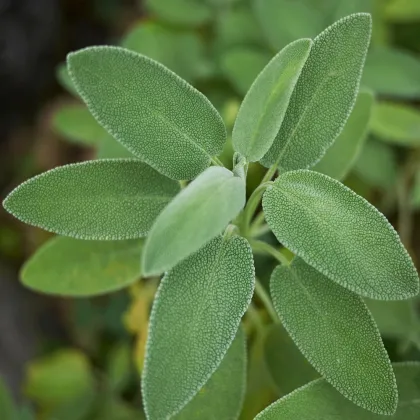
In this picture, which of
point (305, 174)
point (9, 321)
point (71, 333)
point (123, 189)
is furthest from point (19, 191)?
point (9, 321)

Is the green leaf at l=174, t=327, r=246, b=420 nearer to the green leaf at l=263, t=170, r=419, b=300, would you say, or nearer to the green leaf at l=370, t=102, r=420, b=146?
the green leaf at l=263, t=170, r=419, b=300

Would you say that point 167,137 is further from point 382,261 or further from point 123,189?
point 382,261

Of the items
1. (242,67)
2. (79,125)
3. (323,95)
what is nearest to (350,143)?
(323,95)

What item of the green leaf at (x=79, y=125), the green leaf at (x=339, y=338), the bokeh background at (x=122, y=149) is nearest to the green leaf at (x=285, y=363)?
the bokeh background at (x=122, y=149)

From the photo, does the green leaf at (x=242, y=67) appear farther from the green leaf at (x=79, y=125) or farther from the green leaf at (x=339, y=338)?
the green leaf at (x=339, y=338)

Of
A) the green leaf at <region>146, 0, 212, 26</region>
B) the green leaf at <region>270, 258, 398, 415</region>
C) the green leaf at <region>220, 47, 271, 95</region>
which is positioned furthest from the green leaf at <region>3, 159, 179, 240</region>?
the green leaf at <region>146, 0, 212, 26</region>
